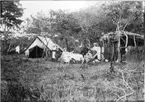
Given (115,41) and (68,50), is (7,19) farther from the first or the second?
(115,41)

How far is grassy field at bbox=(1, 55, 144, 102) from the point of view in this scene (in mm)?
1908

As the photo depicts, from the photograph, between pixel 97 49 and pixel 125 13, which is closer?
pixel 97 49

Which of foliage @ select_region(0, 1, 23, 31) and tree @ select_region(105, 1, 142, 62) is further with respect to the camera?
tree @ select_region(105, 1, 142, 62)

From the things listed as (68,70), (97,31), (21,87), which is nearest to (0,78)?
(21,87)

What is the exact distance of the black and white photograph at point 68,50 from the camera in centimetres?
191

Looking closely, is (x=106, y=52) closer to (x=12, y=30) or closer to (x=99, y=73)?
(x=99, y=73)

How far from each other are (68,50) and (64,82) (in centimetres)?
Result: 46

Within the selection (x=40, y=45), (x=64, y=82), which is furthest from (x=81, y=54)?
(x=40, y=45)

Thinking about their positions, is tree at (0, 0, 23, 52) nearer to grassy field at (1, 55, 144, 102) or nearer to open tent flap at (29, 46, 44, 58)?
grassy field at (1, 55, 144, 102)

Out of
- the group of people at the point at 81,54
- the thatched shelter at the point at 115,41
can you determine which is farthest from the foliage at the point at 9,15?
the thatched shelter at the point at 115,41

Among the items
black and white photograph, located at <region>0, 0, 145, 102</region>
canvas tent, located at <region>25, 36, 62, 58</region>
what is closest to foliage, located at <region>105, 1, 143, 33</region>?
black and white photograph, located at <region>0, 0, 145, 102</region>

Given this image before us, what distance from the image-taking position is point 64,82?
2.19 meters

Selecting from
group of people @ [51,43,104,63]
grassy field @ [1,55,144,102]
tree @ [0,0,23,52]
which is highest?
tree @ [0,0,23,52]

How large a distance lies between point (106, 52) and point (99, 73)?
0.38 m
